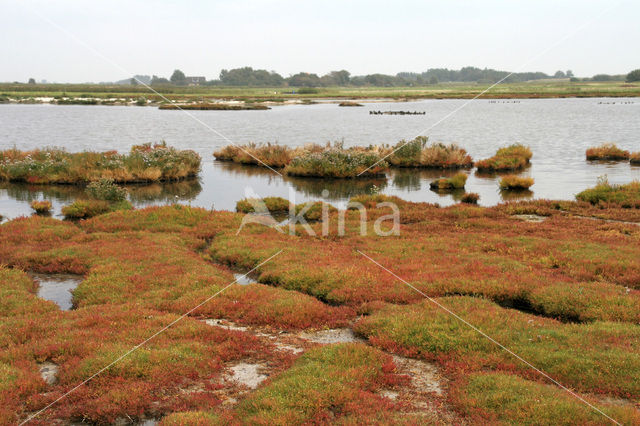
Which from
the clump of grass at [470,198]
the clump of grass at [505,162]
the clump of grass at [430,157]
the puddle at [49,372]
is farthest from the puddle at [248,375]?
the clump of grass at [505,162]

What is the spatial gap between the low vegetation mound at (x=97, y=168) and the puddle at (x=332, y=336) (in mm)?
30485

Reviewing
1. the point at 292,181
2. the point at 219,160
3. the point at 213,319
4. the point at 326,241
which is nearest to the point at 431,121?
the point at 219,160

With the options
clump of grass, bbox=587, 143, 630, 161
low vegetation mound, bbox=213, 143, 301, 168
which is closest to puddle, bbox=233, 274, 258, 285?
low vegetation mound, bbox=213, 143, 301, 168

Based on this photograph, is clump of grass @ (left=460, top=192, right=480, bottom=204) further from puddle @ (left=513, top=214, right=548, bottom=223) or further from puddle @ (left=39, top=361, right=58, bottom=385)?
puddle @ (left=39, top=361, right=58, bottom=385)

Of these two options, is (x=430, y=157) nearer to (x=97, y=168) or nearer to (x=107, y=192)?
(x=97, y=168)

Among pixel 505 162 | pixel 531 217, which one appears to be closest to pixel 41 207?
pixel 531 217

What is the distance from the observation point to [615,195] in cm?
2831

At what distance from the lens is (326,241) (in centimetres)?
2181

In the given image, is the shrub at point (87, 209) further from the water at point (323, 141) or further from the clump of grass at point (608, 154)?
the clump of grass at point (608, 154)

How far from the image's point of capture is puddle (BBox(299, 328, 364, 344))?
12484mm

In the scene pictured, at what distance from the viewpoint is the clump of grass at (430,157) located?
4806 centimetres

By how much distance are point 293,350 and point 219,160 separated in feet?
151

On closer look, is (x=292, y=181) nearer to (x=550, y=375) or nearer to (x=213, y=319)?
(x=213, y=319)

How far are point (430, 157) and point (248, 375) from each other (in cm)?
4016
